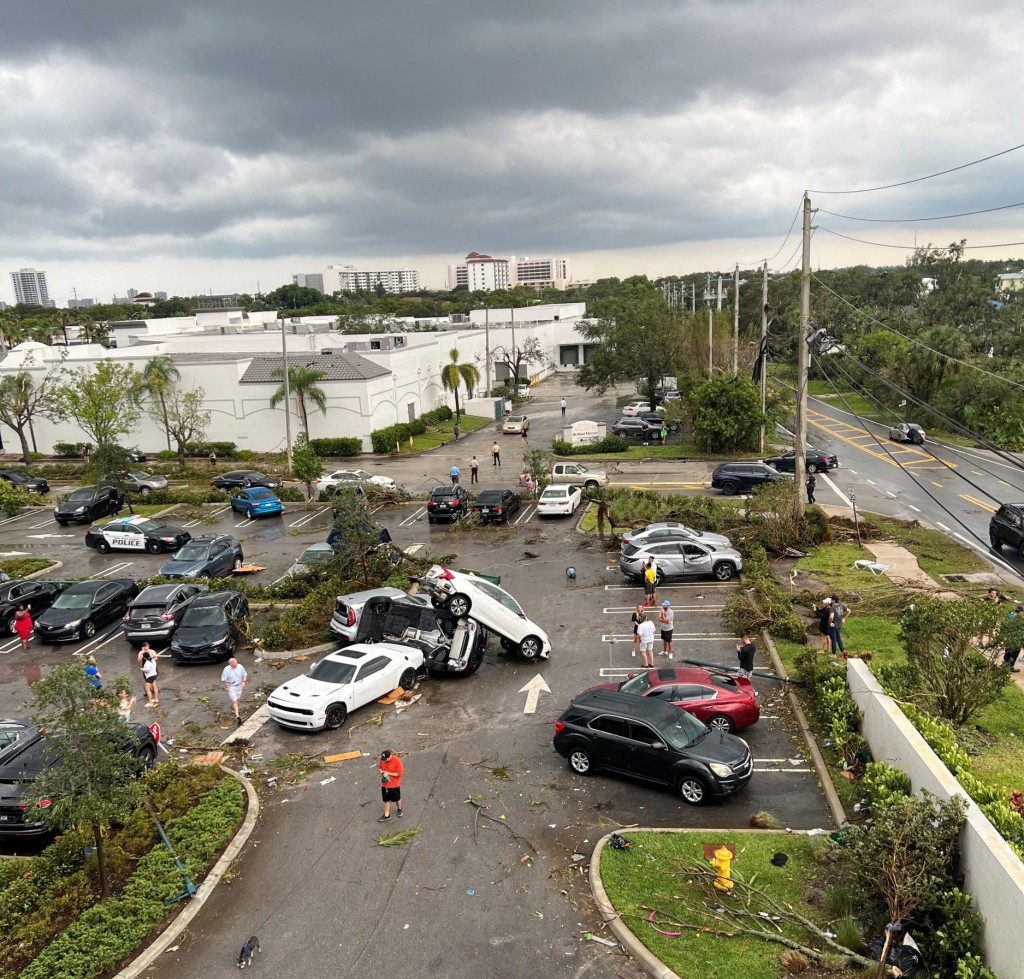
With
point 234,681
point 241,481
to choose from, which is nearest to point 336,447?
point 241,481

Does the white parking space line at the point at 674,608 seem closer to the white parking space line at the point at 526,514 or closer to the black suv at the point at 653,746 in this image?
the black suv at the point at 653,746

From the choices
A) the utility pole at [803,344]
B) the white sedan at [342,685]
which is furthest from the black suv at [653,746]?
the utility pole at [803,344]

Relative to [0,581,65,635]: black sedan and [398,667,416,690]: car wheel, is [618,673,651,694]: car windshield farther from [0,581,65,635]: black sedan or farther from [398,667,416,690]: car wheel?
[0,581,65,635]: black sedan

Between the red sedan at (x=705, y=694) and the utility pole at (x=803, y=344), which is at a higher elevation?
the utility pole at (x=803, y=344)

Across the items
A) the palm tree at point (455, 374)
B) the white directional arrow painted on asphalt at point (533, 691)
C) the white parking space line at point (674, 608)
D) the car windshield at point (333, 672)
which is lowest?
the white parking space line at point (674, 608)

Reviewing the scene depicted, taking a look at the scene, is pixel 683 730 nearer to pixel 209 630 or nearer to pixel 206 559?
pixel 209 630

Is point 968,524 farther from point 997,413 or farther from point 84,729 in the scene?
point 84,729

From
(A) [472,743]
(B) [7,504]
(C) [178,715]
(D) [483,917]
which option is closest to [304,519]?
(B) [7,504]

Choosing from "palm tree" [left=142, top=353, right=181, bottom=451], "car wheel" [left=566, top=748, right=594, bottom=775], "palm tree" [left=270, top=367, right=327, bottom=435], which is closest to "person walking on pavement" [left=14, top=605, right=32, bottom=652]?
"car wheel" [left=566, top=748, right=594, bottom=775]
